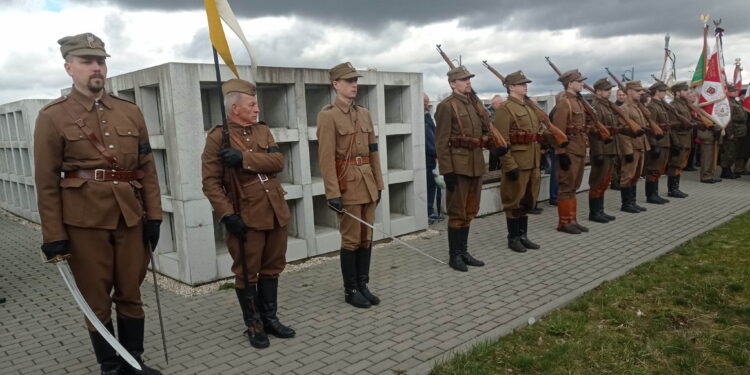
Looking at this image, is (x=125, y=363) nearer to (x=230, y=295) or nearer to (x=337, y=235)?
(x=230, y=295)

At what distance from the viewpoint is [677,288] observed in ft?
17.6

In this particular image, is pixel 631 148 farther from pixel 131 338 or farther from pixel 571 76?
pixel 131 338

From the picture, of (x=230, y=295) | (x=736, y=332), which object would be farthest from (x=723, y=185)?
(x=230, y=295)

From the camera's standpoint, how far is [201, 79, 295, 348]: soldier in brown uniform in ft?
13.7

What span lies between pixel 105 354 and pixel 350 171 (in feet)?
7.93

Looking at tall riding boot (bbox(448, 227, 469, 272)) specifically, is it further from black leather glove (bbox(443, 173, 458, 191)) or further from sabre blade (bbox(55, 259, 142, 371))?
sabre blade (bbox(55, 259, 142, 371))

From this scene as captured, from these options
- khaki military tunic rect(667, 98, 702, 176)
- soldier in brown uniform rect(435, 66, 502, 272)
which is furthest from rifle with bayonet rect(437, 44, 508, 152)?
khaki military tunic rect(667, 98, 702, 176)

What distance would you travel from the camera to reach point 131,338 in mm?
3859

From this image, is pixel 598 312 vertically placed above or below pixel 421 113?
below

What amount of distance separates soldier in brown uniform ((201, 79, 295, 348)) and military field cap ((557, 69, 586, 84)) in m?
5.08

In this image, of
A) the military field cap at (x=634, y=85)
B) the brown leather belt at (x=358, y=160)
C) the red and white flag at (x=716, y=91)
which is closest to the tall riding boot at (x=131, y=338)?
the brown leather belt at (x=358, y=160)

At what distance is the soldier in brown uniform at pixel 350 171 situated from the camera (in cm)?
507

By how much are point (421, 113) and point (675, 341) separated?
4.83 m

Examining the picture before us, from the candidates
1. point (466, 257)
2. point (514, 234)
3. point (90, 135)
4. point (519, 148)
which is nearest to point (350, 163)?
point (466, 257)
